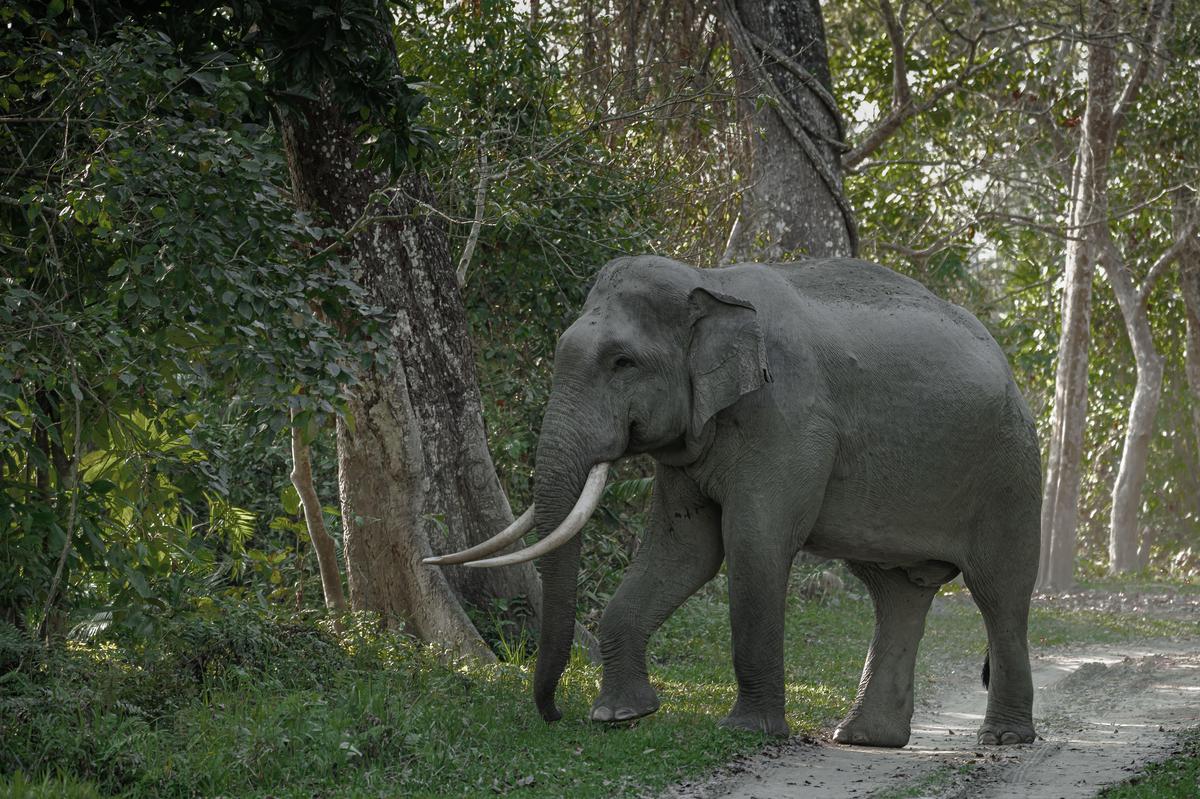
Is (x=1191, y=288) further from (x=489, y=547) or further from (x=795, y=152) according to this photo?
(x=489, y=547)

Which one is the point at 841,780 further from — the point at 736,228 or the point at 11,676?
the point at 736,228

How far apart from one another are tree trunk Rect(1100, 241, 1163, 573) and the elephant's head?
15.2 meters

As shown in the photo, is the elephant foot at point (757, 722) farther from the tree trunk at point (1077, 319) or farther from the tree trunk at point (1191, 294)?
the tree trunk at point (1191, 294)

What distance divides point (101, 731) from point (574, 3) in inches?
395

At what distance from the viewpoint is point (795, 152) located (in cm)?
1497

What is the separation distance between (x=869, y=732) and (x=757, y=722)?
829mm

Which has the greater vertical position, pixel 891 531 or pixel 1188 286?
pixel 1188 286

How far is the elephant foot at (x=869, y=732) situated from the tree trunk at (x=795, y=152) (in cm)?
733

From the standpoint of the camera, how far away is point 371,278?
30.8 feet

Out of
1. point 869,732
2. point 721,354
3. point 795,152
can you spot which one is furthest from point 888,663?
point 795,152

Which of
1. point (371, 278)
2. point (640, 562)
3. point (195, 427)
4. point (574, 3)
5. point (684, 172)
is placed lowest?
point (640, 562)

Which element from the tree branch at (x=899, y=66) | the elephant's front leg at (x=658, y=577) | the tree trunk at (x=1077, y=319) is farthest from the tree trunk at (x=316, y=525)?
the tree trunk at (x=1077, y=319)

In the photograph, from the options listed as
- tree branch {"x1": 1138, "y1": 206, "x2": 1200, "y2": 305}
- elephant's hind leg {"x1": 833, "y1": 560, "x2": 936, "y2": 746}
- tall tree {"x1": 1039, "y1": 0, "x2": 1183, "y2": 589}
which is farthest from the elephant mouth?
tree branch {"x1": 1138, "y1": 206, "x2": 1200, "y2": 305}

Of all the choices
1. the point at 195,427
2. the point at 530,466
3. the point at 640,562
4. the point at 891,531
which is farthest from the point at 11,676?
the point at 530,466
